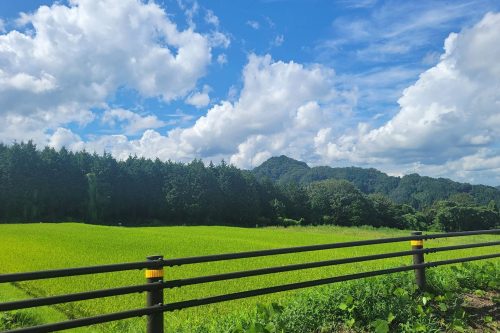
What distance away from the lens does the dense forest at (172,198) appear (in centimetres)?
7898

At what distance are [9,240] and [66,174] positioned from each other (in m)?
56.0

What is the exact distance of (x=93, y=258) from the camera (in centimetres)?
2169

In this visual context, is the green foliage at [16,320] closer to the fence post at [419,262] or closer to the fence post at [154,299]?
the fence post at [154,299]

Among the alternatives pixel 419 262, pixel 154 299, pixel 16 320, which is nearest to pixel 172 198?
pixel 16 320

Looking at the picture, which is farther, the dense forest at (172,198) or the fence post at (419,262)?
the dense forest at (172,198)

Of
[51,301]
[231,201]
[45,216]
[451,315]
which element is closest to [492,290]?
[451,315]

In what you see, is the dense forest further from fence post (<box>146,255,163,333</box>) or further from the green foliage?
fence post (<box>146,255,163,333</box>)

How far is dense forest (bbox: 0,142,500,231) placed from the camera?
79.0 meters

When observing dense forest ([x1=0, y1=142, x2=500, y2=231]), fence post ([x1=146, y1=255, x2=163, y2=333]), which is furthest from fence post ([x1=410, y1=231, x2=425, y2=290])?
dense forest ([x1=0, y1=142, x2=500, y2=231])

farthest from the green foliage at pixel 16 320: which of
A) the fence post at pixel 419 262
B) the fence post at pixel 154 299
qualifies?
the fence post at pixel 419 262

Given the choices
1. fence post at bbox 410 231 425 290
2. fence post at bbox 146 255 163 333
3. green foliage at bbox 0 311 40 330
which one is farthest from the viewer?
→ fence post at bbox 410 231 425 290

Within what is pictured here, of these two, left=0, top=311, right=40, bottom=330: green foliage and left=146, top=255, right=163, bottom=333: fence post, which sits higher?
left=146, top=255, right=163, bottom=333: fence post

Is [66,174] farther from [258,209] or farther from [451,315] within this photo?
[451,315]

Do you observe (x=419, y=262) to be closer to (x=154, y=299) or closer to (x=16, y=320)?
(x=154, y=299)
